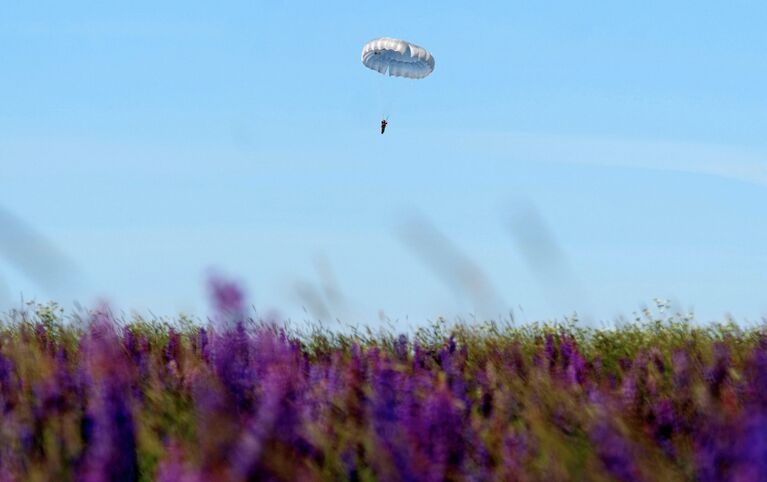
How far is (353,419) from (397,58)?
24350 millimetres

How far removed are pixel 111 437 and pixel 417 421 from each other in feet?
2.90

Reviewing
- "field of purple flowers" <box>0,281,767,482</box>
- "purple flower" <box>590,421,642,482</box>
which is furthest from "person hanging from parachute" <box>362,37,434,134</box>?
"purple flower" <box>590,421,642,482</box>

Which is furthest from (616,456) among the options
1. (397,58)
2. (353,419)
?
(397,58)

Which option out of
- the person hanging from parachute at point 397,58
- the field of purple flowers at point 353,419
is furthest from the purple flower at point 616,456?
the person hanging from parachute at point 397,58

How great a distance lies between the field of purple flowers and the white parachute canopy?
2071 cm

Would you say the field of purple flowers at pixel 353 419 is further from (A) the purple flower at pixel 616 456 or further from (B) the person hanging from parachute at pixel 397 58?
(B) the person hanging from parachute at pixel 397 58

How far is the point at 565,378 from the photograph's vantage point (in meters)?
5.26

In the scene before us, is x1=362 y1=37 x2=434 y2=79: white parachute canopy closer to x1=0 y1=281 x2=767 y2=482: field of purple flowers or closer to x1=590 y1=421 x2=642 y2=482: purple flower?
x1=0 y1=281 x2=767 y2=482: field of purple flowers

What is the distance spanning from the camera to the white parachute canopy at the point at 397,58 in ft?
85.7

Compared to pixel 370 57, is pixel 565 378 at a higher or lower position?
lower

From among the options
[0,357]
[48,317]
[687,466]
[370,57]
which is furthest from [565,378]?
[370,57]

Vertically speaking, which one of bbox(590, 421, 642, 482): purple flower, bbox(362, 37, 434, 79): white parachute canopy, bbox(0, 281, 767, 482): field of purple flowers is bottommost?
bbox(590, 421, 642, 482): purple flower

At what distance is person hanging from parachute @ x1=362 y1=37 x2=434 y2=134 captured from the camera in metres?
26.1

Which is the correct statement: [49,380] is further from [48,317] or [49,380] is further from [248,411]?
[48,317]
